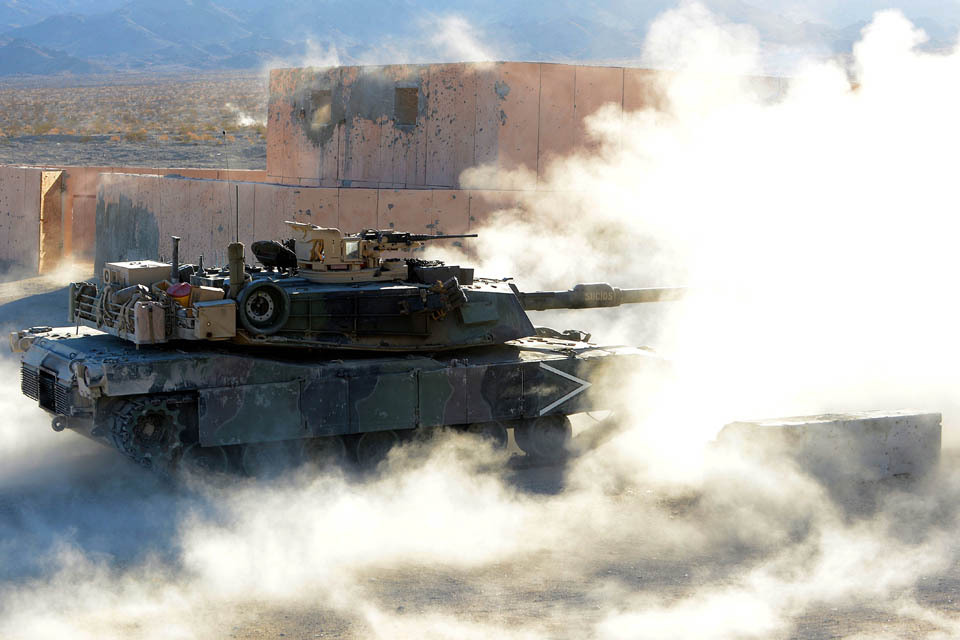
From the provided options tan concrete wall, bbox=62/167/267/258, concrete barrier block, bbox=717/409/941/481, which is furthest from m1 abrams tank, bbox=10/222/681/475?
tan concrete wall, bbox=62/167/267/258

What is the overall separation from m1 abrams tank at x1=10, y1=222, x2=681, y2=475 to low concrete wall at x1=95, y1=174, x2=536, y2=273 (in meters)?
6.59

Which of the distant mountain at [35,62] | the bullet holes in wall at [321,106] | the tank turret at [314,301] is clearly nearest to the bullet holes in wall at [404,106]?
the bullet holes in wall at [321,106]

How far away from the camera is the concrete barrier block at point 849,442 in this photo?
11.2 m

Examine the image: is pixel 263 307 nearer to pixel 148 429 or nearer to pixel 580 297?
pixel 148 429

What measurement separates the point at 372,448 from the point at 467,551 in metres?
2.25

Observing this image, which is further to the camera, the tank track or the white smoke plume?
the tank track

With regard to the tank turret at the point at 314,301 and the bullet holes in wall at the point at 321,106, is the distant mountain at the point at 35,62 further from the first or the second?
the tank turret at the point at 314,301

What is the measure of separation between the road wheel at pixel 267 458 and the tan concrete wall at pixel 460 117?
30.6 ft

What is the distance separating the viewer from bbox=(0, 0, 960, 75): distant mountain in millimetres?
112562

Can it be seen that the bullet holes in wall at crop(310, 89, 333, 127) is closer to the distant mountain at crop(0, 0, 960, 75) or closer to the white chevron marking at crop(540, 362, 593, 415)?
the white chevron marking at crop(540, 362, 593, 415)

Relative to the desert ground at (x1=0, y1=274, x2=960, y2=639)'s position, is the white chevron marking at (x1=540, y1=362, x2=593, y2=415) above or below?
above

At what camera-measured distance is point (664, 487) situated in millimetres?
11336

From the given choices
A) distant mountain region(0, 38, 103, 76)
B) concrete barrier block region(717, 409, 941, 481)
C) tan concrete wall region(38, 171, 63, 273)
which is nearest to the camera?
concrete barrier block region(717, 409, 941, 481)

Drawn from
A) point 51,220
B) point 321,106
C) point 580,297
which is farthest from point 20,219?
point 580,297
